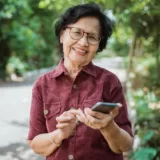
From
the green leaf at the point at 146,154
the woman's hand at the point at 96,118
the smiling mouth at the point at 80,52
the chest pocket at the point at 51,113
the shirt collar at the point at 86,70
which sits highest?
the smiling mouth at the point at 80,52

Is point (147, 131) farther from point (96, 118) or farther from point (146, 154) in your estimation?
point (96, 118)

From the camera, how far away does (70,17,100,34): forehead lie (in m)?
1.80

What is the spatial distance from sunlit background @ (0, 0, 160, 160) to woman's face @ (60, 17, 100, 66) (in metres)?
0.33

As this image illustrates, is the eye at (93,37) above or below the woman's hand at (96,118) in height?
above

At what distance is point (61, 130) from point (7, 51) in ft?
44.6

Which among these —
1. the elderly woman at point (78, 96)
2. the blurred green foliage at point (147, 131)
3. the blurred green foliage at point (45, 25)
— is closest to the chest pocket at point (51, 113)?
the elderly woman at point (78, 96)

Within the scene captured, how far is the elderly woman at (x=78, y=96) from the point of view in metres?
1.78

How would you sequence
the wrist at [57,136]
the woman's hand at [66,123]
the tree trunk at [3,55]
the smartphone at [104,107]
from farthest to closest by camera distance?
the tree trunk at [3,55] → the wrist at [57,136] → the woman's hand at [66,123] → the smartphone at [104,107]

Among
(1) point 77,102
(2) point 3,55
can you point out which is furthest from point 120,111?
(2) point 3,55

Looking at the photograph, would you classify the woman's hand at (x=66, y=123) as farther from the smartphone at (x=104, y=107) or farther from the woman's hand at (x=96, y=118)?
the smartphone at (x=104, y=107)

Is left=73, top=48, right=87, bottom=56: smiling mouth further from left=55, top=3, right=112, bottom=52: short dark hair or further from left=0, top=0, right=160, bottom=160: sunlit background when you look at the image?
left=0, top=0, right=160, bottom=160: sunlit background

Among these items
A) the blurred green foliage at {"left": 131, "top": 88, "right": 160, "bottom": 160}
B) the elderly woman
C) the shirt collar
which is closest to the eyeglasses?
the elderly woman

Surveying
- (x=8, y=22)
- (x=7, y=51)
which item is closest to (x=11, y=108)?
(x=8, y=22)

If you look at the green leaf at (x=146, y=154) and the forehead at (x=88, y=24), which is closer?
the forehead at (x=88, y=24)
